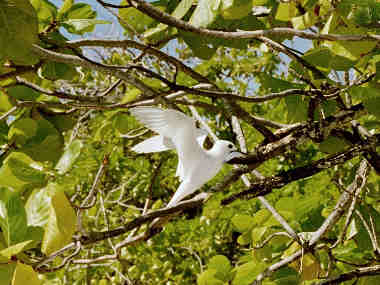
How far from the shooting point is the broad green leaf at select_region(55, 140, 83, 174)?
0.60 m

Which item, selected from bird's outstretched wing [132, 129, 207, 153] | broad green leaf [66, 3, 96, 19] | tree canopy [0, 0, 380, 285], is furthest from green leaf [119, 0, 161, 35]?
bird's outstretched wing [132, 129, 207, 153]

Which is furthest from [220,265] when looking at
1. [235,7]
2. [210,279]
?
[235,7]

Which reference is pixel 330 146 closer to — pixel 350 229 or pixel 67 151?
pixel 350 229

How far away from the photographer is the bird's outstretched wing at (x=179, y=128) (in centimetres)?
39

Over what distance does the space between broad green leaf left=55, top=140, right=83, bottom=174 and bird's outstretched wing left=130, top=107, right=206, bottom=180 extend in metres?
0.23

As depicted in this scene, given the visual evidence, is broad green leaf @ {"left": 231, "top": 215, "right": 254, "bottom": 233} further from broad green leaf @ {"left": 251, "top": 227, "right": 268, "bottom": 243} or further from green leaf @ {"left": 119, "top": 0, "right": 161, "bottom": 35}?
green leaf @ {"left": 119, "top": 0, "right": 161, "bottom": 35}

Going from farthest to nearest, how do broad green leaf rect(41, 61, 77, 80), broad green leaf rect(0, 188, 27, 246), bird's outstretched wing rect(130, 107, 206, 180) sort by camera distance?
broad green leaf rect(41, 61, 77, 80), broad green leaf rect(0, 188, 27, 246), bird's outstretched wing rect(130, 107, 206, 180)

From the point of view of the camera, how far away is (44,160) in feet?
2.22

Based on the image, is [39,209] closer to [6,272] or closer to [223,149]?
[6,272]

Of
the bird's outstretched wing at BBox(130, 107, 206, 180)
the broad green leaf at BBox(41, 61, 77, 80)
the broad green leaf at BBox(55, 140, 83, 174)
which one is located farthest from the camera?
the broad green leaf at BBox(41, 61, 77, 80)

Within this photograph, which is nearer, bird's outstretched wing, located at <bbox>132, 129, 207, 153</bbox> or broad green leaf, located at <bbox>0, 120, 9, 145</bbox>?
bird's outstretched wing, located at <bbox>132, 129, 207, 153</bbox>

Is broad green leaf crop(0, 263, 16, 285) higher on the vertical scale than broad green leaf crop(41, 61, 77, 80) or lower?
lower

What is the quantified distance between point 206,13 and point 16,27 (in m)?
0.21

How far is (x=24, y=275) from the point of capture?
0.46 meters
